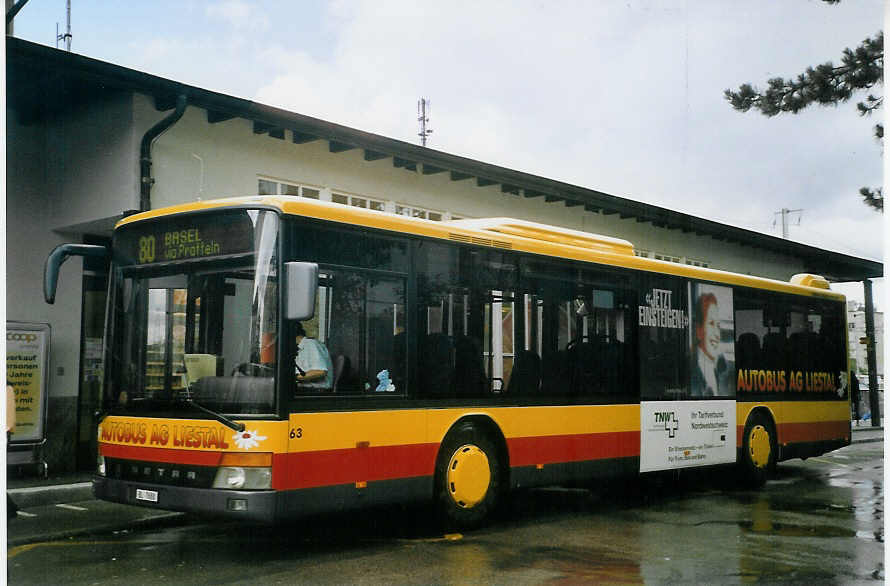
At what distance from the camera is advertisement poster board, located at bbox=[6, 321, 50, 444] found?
498 inches

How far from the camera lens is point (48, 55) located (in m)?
11.1

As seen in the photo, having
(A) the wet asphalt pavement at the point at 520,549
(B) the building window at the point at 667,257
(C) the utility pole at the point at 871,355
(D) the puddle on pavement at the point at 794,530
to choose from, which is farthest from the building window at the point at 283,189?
(C) the utility pole at the point at 871,355

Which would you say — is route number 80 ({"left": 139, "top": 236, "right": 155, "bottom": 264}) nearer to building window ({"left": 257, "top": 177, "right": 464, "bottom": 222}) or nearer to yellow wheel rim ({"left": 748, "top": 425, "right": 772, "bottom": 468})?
building window ({"left": 257, "top": 177, "right": 464, "bottom": 222})

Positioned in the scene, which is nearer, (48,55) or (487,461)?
(487,461)

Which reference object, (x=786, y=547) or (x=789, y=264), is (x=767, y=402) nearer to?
(x=786, y=547)

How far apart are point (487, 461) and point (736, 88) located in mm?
4853

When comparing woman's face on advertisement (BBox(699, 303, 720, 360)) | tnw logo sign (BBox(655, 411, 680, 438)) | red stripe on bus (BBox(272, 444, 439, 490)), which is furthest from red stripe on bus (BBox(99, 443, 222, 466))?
woman's face on advertisement (BBox(699, 303, 720, 360))

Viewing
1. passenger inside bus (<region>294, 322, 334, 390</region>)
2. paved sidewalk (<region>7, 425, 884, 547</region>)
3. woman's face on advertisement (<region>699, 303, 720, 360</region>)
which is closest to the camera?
passenger inside bus (<region>294, 322, 334, 390</region>)

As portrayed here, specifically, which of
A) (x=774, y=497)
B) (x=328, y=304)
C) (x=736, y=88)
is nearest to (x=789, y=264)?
(x=774, y=497)

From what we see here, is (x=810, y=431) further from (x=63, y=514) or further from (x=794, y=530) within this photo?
(x=63, y=514)

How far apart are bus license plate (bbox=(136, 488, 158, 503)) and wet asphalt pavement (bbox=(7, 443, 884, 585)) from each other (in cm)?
50

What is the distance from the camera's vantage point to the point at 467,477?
9133 mm

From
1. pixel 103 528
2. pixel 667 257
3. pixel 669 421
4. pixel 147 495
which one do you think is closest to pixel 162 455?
pixel 147 495

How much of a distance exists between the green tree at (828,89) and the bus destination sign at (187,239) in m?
5.72
